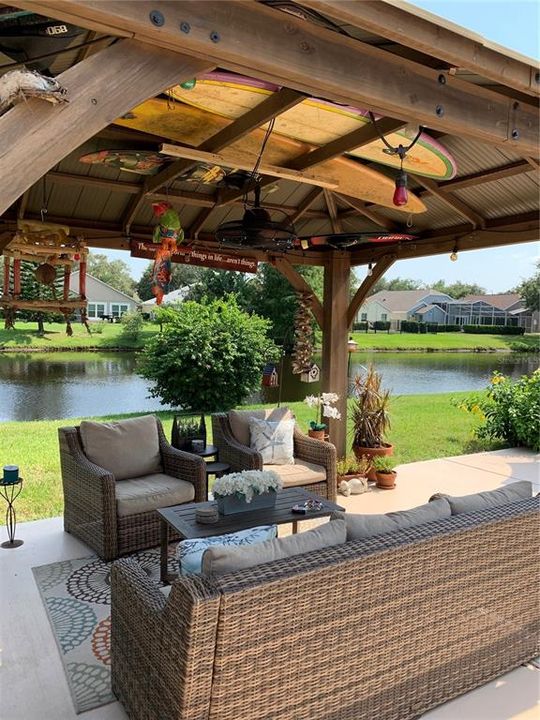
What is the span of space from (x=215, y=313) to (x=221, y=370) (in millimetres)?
1280

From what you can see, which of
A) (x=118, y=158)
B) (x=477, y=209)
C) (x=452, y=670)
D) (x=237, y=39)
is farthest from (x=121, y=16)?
(x=477, y=209)

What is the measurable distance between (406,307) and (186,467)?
3940 cm

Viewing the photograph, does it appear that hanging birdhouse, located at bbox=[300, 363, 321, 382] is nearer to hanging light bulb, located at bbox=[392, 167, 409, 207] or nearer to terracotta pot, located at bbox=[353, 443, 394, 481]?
terracotta pot, located at bbox=[353, 443, 394, 481]

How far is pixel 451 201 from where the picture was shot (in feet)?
14.5

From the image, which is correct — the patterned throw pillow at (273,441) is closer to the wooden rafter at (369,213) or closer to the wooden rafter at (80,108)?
the wooden rafter at (369,213)

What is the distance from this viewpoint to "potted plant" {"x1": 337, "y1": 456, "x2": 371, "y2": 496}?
503 cm

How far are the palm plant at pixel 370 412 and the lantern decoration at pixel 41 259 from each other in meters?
3.14

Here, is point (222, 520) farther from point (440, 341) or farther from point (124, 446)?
point (440, 341)

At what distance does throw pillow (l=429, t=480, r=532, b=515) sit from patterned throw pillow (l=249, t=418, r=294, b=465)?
221cm

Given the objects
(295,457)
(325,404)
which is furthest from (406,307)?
(295,457)

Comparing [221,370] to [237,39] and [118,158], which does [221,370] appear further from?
[237,39]

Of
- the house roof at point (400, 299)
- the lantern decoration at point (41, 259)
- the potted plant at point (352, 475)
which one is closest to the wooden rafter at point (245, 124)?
the lantern decoration at point (41, 259)

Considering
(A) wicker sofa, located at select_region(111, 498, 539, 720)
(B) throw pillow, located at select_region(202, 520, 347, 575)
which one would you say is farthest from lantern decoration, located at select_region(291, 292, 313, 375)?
(B) throw pillow, located at select_region(202, 520, 347, 575)

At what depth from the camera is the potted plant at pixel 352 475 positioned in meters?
5.03
